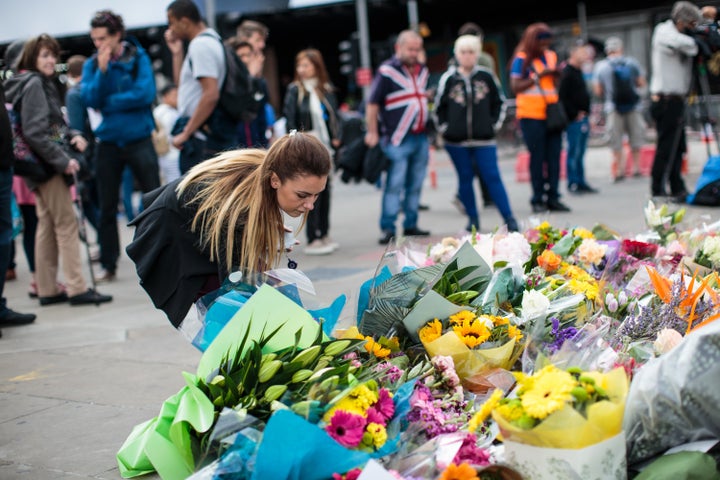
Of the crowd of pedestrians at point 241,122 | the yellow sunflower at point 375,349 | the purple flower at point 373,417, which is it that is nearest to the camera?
the purple flower at point 373,417

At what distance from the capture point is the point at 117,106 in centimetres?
680

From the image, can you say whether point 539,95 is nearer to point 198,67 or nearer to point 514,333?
point 198,67

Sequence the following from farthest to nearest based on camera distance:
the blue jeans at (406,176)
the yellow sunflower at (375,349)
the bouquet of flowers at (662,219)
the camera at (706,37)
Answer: the camera at (706,37) < the blue jeans at (406,176) < the bouquet of flowers at (662,219) < the yellow sunflower at (375,349)

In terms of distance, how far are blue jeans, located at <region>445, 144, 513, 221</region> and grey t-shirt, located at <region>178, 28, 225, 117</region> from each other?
8.35 feet

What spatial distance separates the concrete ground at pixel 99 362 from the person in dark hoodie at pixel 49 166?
0.21 meters

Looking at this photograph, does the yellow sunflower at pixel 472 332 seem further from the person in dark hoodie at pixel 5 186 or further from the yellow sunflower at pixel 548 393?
the person in dark hoodie at pixel 5 186

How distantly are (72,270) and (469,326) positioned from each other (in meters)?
4.05

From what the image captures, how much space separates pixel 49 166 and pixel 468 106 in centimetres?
360

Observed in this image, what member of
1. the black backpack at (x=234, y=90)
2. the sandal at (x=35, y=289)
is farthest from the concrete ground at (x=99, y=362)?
the black backpack at (x=234, y=90)

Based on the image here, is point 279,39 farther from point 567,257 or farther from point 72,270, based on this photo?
point 567,257

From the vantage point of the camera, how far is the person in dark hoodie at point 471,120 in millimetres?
7809

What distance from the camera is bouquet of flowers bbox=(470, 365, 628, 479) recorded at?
8.13 ft

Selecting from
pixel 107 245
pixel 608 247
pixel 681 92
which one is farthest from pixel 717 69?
pixel 107 245

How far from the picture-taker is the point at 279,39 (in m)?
31.5
